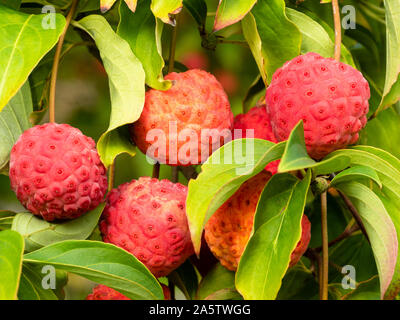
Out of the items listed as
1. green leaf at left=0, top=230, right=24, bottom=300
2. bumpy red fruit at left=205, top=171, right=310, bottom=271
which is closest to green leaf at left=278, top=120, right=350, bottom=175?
bumpy red fruit at left=205, top=171, right=310, bottom=271

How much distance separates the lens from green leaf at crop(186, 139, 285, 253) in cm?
80

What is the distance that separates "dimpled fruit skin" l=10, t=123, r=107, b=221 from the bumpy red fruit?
17cm

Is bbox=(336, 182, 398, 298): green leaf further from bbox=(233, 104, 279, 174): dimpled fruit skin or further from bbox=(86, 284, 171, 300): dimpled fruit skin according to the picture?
bbox=(86, 284, 171, 300): dimpled fruit skin

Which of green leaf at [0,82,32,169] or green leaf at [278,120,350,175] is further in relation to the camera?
green leaf at [0,82,32,169]

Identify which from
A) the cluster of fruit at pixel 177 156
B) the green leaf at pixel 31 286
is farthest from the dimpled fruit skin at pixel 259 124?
the green leaf at pixel 31 286

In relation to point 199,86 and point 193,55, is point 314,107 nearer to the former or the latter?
point 199,86

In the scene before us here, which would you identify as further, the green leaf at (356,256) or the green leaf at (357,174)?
the green leaf at (356,256)

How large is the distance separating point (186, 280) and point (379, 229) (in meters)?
0.37

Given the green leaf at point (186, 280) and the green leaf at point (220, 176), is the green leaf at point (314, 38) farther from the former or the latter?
the green leaf at point (186, 280)

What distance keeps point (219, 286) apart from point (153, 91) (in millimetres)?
294

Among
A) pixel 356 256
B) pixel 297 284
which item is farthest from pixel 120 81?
pixel 356 256

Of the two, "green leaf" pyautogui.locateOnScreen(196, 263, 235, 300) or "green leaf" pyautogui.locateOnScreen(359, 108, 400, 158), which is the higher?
"green leaf" pyautogui.locateOnScreen(359, 108, 400, 158)

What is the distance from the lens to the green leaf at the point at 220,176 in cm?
80

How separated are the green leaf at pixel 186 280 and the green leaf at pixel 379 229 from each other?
328 millimetres
